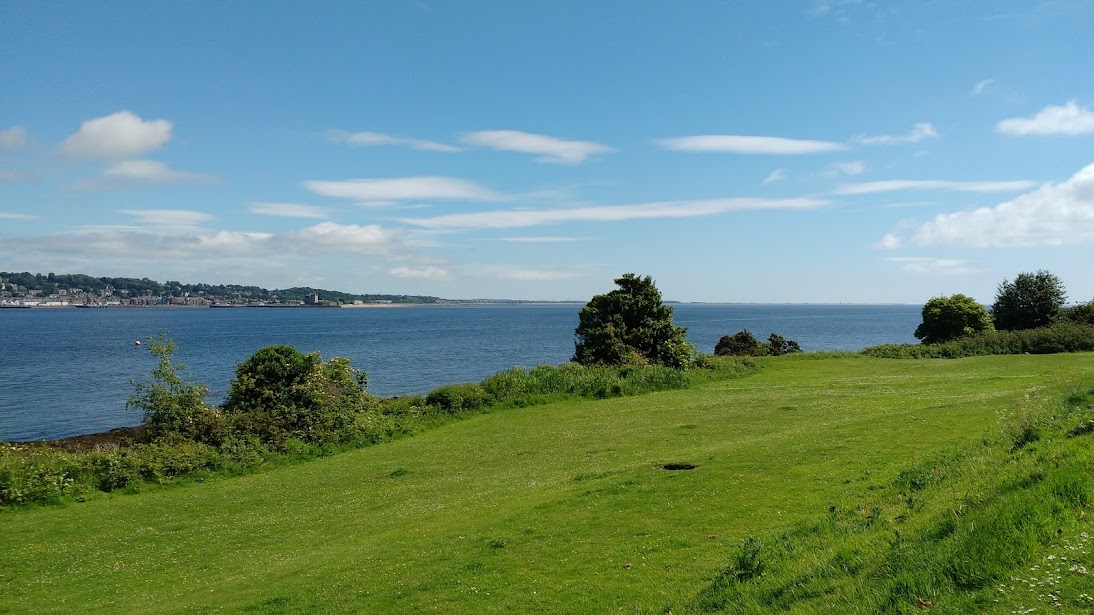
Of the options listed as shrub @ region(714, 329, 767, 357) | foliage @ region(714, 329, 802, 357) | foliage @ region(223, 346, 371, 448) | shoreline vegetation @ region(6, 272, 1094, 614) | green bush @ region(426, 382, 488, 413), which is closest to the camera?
shoreline vegetation @ region(6, 272, 1094, 614)

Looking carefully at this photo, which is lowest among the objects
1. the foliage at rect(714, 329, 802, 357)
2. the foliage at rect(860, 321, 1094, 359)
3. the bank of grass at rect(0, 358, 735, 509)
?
the bank of grass at rect(0, 358, 735, 509)

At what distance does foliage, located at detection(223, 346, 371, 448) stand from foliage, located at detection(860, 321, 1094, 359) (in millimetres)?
42455

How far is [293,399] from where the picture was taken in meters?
36.5

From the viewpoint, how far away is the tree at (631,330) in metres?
51.5

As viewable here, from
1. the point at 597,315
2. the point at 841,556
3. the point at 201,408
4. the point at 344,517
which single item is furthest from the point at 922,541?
the point at 597,315

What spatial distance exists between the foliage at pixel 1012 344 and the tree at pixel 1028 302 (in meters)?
8.73

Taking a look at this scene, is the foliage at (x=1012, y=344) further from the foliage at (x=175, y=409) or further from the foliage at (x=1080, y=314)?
the foliage at (x=175, y=409)

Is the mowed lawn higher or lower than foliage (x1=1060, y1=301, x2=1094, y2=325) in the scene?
lower

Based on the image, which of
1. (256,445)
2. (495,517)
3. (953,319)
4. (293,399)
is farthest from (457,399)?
(953,319)

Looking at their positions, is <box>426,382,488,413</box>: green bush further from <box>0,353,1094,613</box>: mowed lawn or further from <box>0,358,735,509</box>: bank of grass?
<box>0,353,1094,613</box>: mowed lawn

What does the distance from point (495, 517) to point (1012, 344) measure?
50836 mm

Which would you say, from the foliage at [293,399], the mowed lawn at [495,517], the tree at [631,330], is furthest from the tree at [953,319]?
the foliage at [293,399]

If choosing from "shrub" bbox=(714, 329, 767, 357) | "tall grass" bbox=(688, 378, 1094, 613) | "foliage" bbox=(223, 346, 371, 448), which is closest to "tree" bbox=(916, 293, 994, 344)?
"shrub" bbox=(714, 329, 767, 357)

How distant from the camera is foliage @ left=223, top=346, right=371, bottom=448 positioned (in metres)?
32.8
